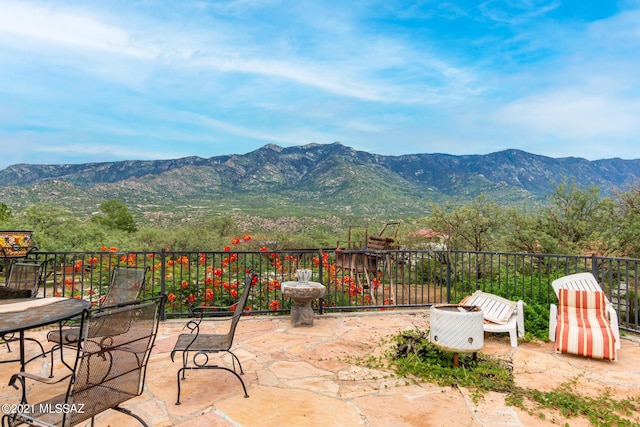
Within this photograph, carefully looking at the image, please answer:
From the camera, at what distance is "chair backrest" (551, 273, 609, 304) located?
18.0ft

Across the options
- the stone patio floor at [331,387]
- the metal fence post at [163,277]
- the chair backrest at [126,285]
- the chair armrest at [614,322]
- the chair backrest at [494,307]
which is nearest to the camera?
the stone patio floor at [331,387]

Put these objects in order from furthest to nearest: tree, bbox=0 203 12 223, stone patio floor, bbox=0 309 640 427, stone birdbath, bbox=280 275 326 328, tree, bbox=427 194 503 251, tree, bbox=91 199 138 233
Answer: tree, bbox=91 199 138 233 < tree, bbox=0 203 12 223 < tree, bbox=427 194 503 251 < stone birdbath, bbox=280 275 326 328 < stone patio floor, bbox=0 309 640 427

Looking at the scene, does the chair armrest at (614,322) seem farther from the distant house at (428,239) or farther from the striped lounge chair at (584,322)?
the distant house at (428,239)

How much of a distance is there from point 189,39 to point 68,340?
1658 centimetres

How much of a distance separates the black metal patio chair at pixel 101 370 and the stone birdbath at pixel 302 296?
3.41 meters

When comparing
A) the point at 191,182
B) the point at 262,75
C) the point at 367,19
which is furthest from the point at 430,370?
the point at 191,182

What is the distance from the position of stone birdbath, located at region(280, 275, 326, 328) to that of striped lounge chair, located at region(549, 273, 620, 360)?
11.1 ft

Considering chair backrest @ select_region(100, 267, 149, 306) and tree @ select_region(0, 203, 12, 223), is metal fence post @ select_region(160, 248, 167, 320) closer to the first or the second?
chair backrest @ select_region(100, 267, 149, 306)

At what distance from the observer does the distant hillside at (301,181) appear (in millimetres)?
37844

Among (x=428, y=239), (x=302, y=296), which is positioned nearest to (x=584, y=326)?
(x=302, y=296)

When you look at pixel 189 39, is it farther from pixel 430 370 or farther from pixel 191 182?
pixel 191 182

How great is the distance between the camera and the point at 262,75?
27.6 metres

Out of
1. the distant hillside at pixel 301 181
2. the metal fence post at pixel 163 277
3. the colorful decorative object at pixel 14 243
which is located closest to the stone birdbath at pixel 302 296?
the metal fence post at pixel 163 277

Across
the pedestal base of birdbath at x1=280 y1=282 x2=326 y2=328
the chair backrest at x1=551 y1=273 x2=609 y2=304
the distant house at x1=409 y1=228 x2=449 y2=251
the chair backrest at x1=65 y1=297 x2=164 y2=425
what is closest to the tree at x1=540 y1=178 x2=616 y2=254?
the distant house at x1=409 y1=228 x2=449 y2=251
